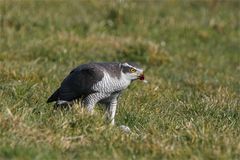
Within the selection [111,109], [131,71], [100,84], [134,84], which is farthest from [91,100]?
[134,84]

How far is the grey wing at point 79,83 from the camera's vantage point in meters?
7.05

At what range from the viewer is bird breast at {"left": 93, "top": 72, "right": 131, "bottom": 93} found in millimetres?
7023

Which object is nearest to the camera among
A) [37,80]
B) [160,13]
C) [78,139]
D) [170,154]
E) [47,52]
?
[170,154]

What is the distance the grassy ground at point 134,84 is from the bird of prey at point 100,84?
0.65ft

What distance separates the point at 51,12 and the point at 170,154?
1080cm

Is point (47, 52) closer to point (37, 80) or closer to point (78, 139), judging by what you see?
point (37, 80)

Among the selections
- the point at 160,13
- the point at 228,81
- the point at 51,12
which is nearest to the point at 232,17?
the point at 160,13

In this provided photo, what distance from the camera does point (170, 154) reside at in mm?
5875

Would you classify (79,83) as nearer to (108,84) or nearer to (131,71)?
(108,84)

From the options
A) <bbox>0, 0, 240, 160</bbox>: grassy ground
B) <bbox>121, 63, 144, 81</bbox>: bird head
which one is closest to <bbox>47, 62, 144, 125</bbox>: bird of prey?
<bbox>121, 63, 144, 81</bbox>: bird head

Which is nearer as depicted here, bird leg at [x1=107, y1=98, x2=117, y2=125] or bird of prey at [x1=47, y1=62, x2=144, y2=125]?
bird of prey at [x1=47, y1=62, x2=144, y2=125]

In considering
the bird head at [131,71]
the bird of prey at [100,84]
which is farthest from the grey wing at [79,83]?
the bird head at [131,71]

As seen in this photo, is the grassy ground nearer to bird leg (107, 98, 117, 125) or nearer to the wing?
bird leg (107, 98, 117, 125)

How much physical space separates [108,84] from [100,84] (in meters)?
0.08
